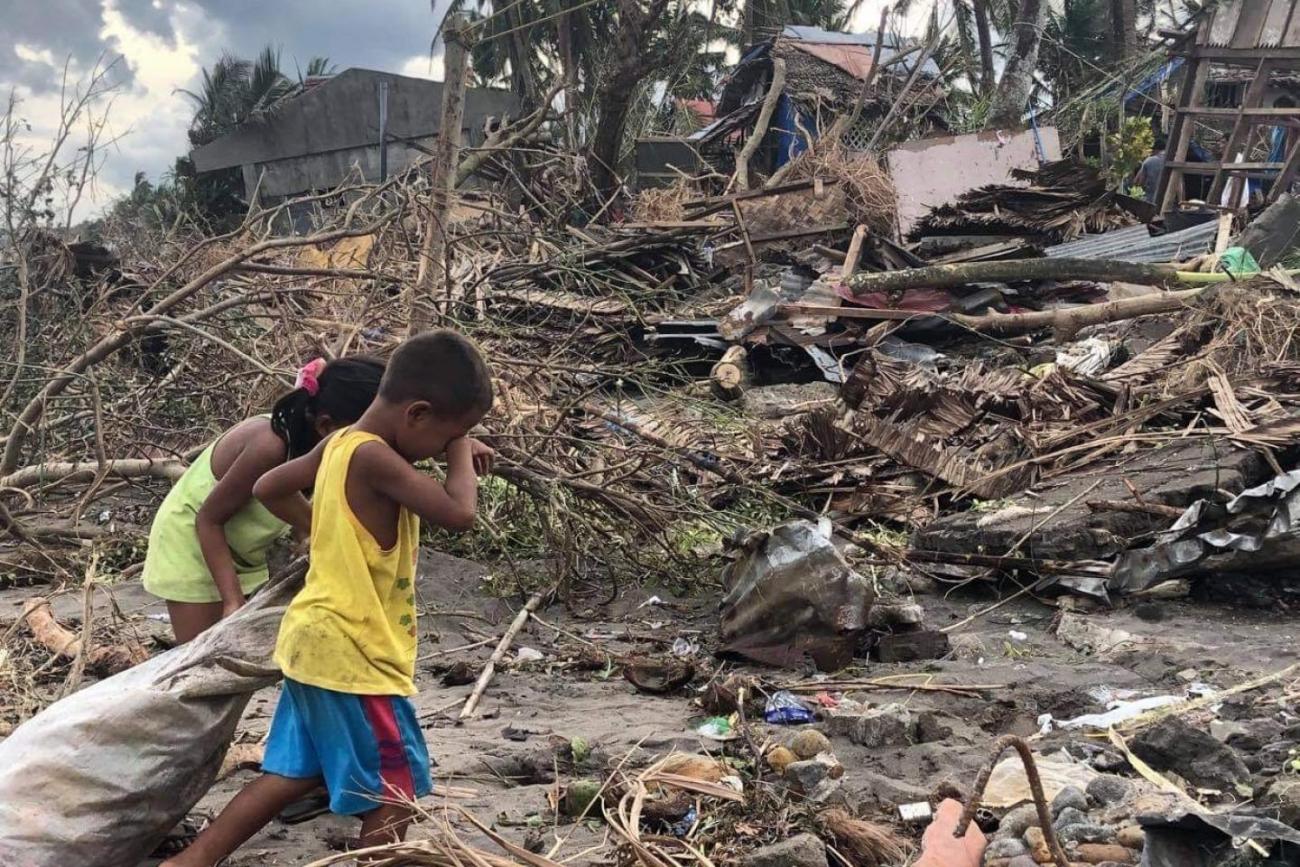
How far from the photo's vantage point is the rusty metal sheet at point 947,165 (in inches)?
564

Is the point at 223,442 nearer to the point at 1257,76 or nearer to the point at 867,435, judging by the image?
the point at 867,435

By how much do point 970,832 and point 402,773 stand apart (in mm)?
1186

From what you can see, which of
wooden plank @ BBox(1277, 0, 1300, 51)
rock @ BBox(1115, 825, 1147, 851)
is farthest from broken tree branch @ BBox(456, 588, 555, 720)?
wooden plank @ BBox(1277, 0, 1300, 51)

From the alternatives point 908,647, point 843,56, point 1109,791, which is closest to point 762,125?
point 843,56

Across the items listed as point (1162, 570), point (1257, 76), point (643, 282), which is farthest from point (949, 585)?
point (1257, 76)

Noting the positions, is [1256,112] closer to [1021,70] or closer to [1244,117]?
[1244,117]

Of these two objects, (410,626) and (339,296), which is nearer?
(410,626)

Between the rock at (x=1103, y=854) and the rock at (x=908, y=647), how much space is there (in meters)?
1.92

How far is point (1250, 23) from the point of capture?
12.8 m

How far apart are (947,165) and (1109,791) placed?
13.2m

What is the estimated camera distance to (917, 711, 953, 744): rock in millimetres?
3201

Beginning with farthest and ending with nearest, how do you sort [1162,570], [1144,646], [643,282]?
[643,282] < [1162,570] < [1144,646]

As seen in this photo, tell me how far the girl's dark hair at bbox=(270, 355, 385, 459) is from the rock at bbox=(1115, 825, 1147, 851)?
1.90 metres

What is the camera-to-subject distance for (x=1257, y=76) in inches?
492
